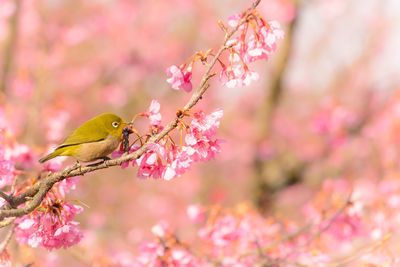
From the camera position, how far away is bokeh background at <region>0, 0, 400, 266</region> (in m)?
10.6

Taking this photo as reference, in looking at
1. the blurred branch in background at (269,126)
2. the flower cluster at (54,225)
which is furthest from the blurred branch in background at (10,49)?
the flower cluster at (54,225)

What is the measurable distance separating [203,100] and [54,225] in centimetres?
1485

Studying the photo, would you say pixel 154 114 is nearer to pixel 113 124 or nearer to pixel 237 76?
pixel 113 124

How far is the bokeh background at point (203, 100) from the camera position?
416 inches

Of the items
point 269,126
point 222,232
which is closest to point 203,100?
point 269,126

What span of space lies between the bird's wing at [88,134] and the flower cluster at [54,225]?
0.31 metres

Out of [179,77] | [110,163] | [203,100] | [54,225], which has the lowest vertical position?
[110,163]

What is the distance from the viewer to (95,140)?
2922 mm

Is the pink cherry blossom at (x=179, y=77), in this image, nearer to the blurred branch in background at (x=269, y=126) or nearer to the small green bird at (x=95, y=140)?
the small green bird at (x=95, y=140)

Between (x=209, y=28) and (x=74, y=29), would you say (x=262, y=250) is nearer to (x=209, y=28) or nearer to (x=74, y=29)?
(x=74, y=29)

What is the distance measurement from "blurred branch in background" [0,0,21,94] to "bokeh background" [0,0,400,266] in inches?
0.7

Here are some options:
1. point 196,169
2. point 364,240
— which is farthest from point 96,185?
point 364,240

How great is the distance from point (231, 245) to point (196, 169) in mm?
12913

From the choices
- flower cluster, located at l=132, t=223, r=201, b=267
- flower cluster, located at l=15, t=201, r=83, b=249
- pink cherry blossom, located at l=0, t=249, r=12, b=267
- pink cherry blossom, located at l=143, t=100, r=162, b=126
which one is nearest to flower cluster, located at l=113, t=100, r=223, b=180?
pink cherry blossom, located at l=143, t=100, r=162, b=126
